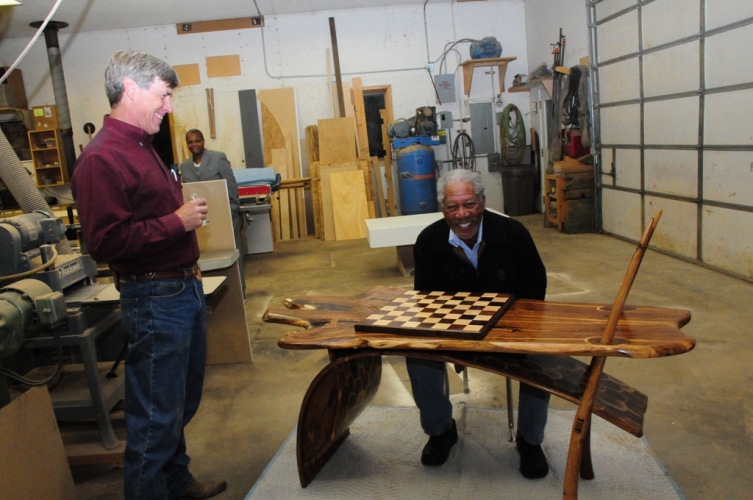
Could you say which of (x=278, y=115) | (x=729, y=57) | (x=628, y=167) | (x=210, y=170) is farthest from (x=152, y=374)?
(x=278, y=115)

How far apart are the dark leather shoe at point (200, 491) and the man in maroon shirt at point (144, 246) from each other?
0.24 m

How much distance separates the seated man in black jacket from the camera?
2.02 m

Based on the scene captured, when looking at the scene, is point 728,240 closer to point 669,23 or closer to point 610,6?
point 669,23

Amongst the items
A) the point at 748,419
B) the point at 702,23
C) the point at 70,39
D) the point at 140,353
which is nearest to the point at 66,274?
the point at 140,353

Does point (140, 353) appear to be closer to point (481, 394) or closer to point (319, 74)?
point (481, 394)

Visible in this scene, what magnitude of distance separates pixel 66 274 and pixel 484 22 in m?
7.19

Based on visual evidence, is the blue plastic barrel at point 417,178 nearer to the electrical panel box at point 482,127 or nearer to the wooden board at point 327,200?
the wooden board at point 327,200

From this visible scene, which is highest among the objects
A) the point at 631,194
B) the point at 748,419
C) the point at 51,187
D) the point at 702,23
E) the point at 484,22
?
the point at 484,22

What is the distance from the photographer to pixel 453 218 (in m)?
2.04

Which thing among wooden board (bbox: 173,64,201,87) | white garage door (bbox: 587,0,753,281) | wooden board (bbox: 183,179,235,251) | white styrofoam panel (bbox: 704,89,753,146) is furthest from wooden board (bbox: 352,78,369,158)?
wooden board (bbox: 183,179,235,251)

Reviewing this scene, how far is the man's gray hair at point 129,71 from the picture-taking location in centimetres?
166

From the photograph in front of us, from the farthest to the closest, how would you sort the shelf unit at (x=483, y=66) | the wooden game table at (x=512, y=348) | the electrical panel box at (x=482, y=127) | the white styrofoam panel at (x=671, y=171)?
1. the electrical panel box at (x=482, y=127)
2. the shelf unit at (x=483, y=66)
3. the white styrofoam panel at (x=671, y=171)
4. the wooden game table at (x=512, y=348)

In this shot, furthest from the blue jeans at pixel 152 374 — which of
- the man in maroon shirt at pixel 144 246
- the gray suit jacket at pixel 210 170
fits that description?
the gray suit jacket at pixel 210 170

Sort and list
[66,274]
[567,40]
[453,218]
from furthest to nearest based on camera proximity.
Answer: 1. [567,40]
2. [66,274]
3. [453,218]
